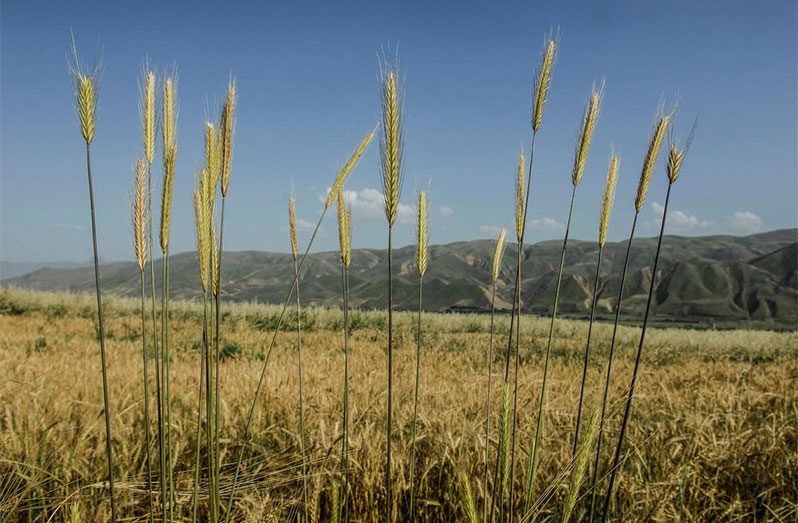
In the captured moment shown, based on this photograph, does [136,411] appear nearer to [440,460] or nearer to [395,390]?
[395,390]

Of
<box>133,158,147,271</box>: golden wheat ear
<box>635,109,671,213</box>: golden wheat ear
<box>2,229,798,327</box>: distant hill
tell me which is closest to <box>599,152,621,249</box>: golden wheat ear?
<box>635,109,671,213</box>: golden wheat ear

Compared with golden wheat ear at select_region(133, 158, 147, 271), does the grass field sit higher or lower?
lower

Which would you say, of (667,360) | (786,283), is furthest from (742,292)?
(667,360)

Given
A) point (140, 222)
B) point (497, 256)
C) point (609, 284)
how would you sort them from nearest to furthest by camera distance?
point (140, 222) → point (497, 256) → point (609, 284)

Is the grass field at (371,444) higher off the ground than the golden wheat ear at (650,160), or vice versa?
the golden wheat ear at (650,160)

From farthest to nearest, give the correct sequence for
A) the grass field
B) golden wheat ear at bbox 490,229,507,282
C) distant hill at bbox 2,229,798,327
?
distant hill at bbox 2,229,798,327 < the grass field < golden wheat ear at bbox 490,229,507,282

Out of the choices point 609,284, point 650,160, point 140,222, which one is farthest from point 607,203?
point 609,284

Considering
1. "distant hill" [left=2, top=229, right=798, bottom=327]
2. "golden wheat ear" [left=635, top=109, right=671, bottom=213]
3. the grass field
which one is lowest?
"distant hill" [left=2, top=229, right=798, bottom=327]

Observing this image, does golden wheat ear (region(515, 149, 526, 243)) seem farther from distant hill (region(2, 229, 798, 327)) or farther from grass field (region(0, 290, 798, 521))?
distant hill (region(2, 229, 798, 327))

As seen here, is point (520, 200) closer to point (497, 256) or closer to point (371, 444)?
point (497, 256)

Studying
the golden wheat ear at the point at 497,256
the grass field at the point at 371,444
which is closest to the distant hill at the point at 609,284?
the grass field at the point at 371,444

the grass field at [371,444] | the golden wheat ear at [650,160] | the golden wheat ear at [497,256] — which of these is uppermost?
the golden wheat ear at [650,160]

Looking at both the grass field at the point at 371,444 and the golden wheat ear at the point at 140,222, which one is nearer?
the golden wheat ear at the point at 140,222

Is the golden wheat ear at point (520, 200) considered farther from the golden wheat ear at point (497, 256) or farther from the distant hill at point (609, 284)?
the distant hill at point (609, 284)
